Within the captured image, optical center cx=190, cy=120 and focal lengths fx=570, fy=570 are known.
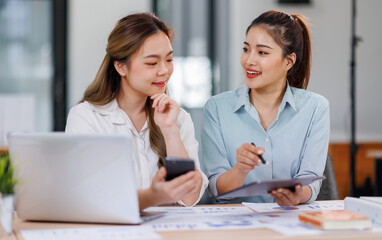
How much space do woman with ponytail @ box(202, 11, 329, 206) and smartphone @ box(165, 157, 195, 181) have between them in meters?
0.67

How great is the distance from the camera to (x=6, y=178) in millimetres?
Result: 1389

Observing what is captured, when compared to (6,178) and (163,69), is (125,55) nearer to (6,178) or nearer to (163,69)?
(163,69)

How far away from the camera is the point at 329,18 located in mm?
4945

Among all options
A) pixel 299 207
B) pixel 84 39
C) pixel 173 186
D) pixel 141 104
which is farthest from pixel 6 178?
pixel 84 39

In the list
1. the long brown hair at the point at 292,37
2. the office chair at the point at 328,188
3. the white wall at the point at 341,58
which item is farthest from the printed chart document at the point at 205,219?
the white wall at the point at 341,58

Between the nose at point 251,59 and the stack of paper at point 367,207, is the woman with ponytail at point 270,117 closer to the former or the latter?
the nose at point 251,59

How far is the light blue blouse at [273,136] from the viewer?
2.25 m

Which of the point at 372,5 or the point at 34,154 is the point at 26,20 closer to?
the point at 372,5

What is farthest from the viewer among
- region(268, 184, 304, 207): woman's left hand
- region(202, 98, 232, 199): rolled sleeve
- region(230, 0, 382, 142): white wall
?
region(230, 0, 382, 142): white wall

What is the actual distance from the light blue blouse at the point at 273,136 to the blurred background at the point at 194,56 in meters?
2.38

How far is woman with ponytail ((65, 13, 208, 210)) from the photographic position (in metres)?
1.99

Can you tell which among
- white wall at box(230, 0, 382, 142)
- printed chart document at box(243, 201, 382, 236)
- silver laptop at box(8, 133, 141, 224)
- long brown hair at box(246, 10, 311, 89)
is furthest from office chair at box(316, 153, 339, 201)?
white wall at box(230, 0, 382, 142)

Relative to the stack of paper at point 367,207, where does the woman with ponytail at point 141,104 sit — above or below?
above

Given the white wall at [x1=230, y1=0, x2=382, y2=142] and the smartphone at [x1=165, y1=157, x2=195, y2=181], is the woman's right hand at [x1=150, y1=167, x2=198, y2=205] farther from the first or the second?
the white wall at [x1=230, y1=0, x2=382, y2=142]
